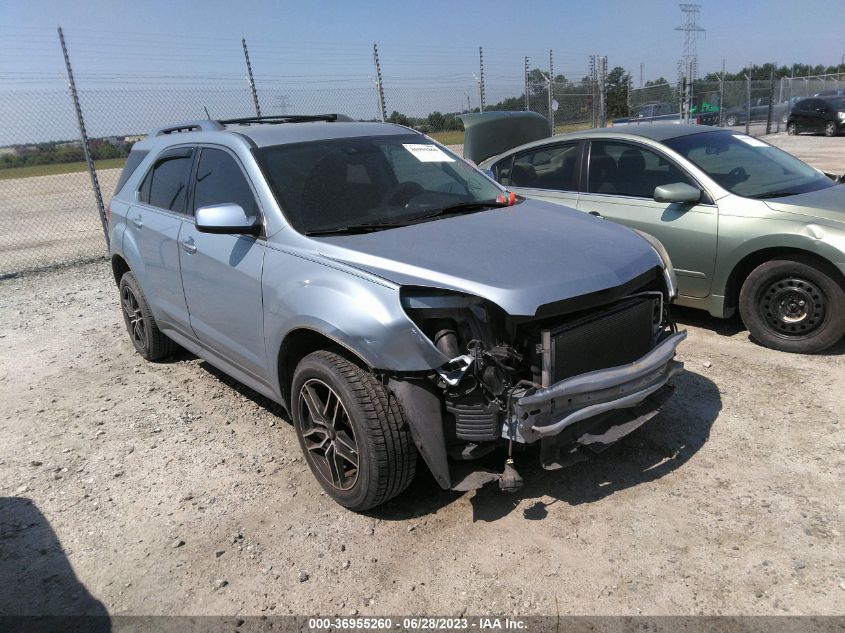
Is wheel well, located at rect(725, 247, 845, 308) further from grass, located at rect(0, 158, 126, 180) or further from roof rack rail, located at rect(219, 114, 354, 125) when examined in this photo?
grass, located at rect(0, 158, 126, 180)

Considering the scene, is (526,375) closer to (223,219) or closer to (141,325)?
(223,219)

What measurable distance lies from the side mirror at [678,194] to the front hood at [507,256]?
5.50ft

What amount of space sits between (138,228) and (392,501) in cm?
300

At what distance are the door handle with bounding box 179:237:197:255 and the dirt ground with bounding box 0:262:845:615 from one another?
1.16 m

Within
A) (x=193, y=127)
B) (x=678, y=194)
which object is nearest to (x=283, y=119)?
(x=193, y=127)

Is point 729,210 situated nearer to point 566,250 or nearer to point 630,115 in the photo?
point 566,250

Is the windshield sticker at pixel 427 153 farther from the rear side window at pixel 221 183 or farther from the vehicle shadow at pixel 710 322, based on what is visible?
the vehicle shadow at pixel 710 322

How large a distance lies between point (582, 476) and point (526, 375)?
2.84 ft

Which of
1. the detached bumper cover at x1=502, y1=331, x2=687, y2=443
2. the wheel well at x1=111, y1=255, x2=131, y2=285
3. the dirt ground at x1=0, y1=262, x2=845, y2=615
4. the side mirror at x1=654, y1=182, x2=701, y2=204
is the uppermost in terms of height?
the side mirror at x1=654, y1=182, x2=701, y2=204

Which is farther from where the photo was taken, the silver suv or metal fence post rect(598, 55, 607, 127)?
metal fence post rect(598, 55, 607, 127)

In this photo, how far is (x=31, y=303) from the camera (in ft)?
24.6

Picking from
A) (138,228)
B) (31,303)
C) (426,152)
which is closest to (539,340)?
(426,152)

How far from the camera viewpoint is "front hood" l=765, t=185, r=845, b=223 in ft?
14.5

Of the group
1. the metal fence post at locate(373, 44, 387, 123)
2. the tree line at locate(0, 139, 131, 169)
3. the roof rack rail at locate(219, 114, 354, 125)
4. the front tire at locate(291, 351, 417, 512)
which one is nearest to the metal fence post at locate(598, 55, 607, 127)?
the metal fence post at locate(373, 44, 387, 123)
